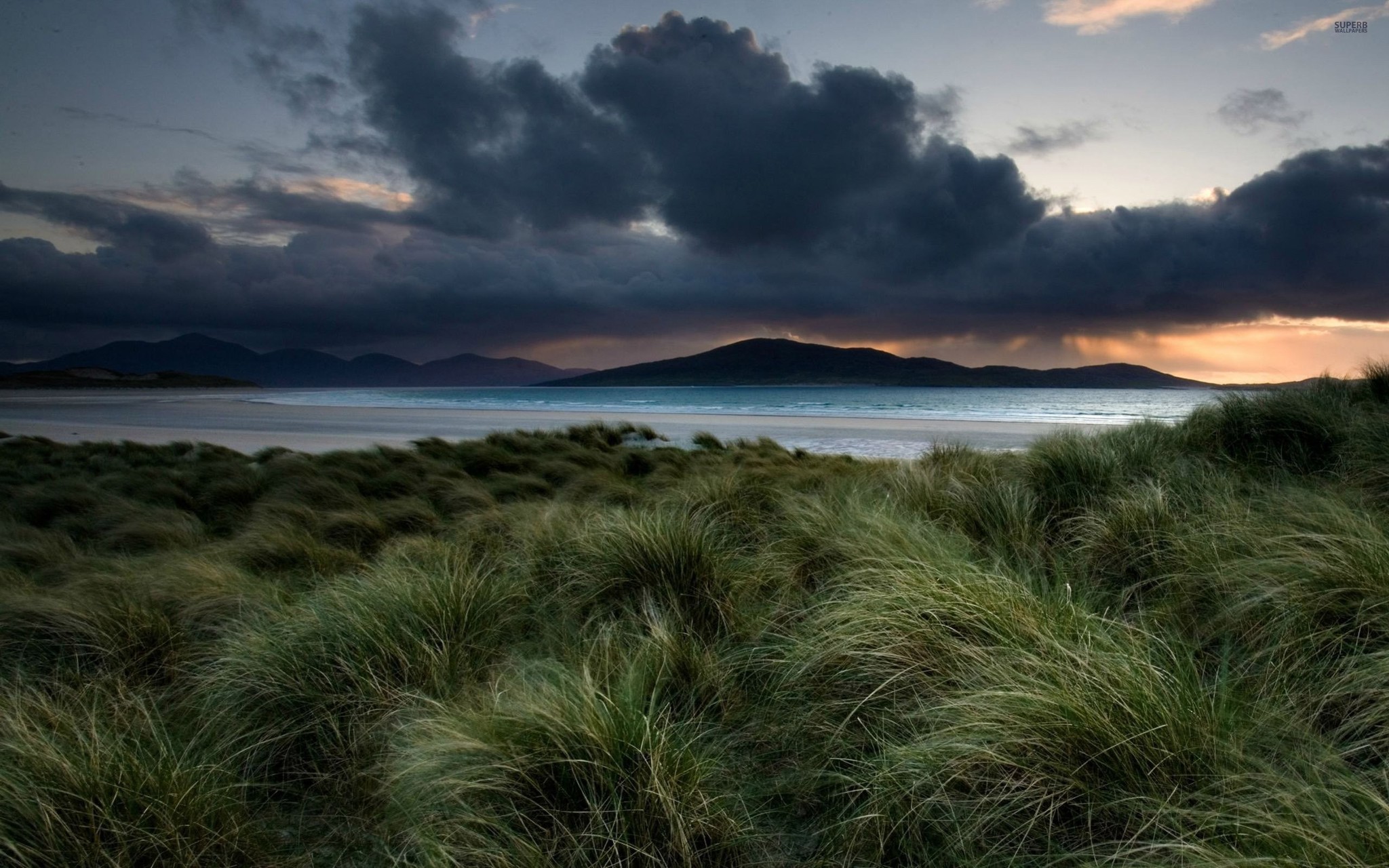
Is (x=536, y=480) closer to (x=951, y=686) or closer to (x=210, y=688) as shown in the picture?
(x=210, y=688)

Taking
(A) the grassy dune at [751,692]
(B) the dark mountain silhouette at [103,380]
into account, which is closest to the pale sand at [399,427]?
(A) the grassy dune at [751,692]

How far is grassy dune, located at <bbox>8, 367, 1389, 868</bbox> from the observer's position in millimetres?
1950

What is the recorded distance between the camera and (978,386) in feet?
380

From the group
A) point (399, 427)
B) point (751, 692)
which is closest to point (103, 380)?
point (399, 427)

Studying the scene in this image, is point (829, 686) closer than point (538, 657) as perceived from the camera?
Yes

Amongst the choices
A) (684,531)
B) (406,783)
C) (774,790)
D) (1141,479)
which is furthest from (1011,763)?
(1141,479)

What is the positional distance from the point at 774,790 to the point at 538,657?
4.07ft

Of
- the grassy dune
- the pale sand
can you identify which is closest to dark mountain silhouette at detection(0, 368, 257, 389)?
the pale sand

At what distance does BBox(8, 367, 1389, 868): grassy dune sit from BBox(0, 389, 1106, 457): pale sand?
9.90m

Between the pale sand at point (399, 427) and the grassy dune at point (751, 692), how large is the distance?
32.5 feet

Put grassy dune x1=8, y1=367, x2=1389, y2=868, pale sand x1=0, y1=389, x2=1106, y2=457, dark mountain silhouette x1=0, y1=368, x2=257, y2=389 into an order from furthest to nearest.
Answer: dark mountain silhouette x1=0, y1=368, x2=257, y2=389 → pale sand x1=0, y1=389, x2=1106, y2=457 → grassy dune x1=8, y1=367, x2=1389, y2=868

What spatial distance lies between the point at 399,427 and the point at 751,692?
23.9 m

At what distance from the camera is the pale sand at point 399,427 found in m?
18.2

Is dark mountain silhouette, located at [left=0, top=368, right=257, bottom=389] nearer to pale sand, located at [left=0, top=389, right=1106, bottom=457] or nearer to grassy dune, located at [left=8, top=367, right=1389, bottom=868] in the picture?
pale sand, located at [left=0, top=389, right=1106, bottom=457]
